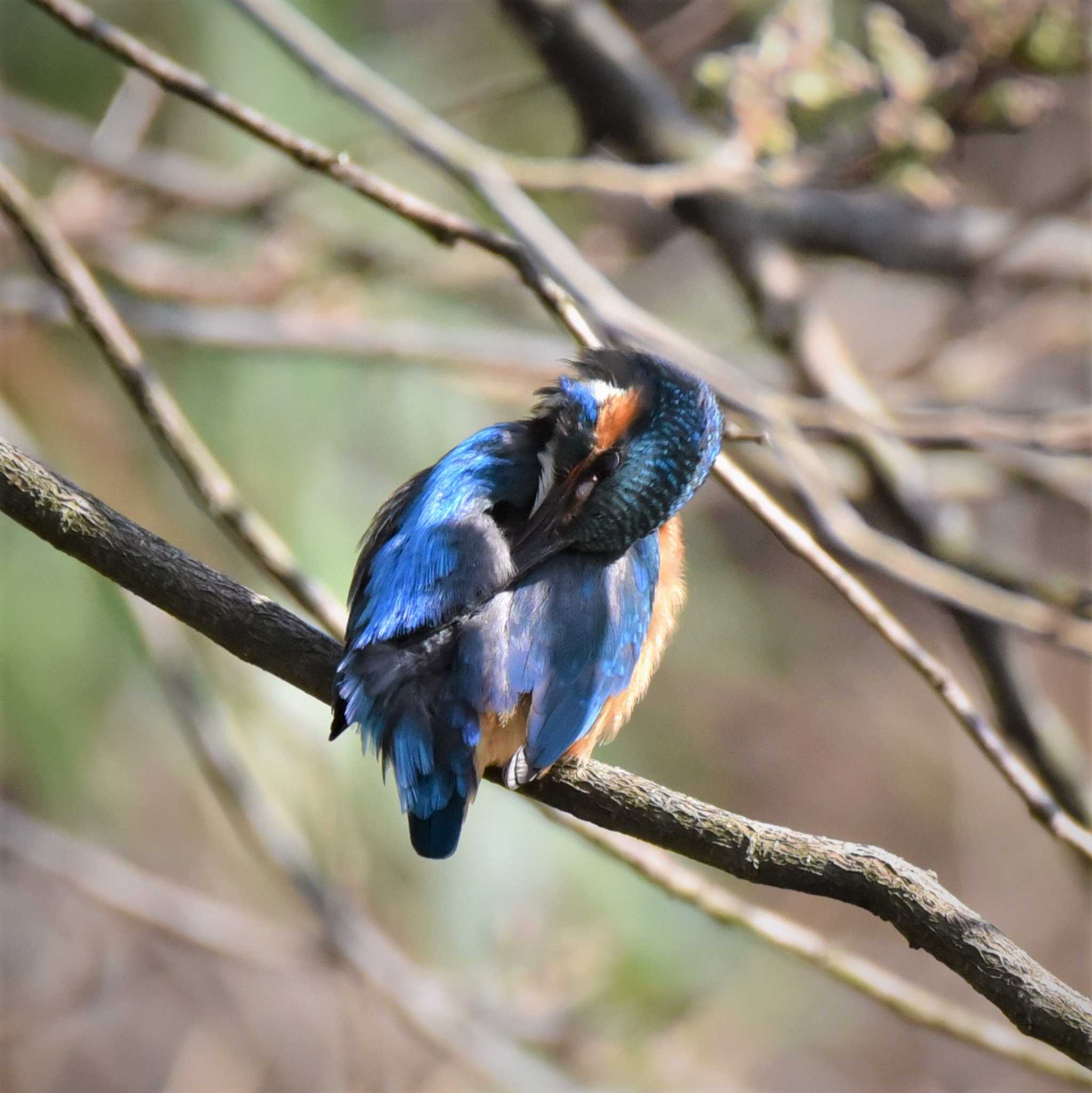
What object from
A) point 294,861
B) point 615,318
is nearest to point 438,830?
point 615,318

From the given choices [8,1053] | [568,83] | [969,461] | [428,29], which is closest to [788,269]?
[568,83]

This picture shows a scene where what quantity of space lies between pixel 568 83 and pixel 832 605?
396cm

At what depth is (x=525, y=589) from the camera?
1.93 m

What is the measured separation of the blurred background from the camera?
3.15m

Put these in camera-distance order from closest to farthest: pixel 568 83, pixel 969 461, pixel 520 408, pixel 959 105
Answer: pixel 959 105, pixel 568 83, pixel 969 461, pixel 520 408

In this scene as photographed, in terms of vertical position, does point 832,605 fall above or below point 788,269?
below

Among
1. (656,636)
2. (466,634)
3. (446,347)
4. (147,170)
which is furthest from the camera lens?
(147,170)

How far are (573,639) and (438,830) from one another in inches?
13.9

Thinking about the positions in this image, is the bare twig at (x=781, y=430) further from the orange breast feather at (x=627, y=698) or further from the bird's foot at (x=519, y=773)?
the bird's foot at (x=519, y=773)

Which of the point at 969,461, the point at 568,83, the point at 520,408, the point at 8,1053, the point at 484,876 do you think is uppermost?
the point at 568,83

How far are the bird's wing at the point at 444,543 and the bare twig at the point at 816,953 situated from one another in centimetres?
45

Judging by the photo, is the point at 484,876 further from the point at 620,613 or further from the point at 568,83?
the point at 568,83

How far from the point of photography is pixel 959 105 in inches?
111

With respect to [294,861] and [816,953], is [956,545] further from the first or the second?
[294,861]
